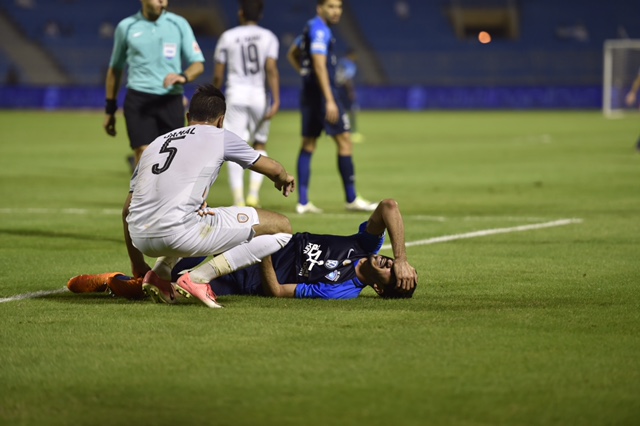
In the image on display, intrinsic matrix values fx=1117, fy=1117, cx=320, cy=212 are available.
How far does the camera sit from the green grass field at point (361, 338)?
15.1 feet

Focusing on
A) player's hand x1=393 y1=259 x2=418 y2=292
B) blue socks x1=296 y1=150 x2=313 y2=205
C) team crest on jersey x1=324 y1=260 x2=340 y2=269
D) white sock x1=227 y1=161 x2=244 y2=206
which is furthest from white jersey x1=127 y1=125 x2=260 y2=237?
white sock x1=227 y1=161 x2=244 y2=206

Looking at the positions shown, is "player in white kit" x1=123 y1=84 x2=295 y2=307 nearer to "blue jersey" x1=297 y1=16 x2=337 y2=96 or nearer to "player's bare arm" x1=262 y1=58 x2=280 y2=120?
"blue jersey" x1=297 y1=16 x2=337 y2=96

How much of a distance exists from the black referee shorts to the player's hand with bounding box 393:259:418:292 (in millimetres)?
3746

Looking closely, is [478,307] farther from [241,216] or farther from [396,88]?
[396,88]

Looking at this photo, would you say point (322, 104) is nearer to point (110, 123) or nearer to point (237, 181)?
point (237, 181)

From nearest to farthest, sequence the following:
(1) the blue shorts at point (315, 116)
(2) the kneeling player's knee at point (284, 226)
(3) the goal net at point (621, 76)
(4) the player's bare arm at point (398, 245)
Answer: (4) the player's bare arm at point (398, 245), (2) the kneeling player's knee at point (284, 226), (1) the blue shorts at point (315, 116), (3) the goal net at point (621, 76)

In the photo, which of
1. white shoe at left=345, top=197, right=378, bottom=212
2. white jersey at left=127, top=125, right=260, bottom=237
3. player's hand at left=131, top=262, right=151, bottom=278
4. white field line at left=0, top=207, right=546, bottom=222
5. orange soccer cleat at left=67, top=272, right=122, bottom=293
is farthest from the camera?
white shoe at left=345, top=197, right=378, bottom=212

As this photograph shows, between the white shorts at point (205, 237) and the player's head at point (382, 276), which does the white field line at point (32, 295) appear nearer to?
the white shorts at point (205, 237)

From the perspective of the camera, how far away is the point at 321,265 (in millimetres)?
7207

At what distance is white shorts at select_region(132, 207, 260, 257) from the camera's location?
6.83 metres

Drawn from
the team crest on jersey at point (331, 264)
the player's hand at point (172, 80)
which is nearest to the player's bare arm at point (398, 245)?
the team crest on jersey at point (331, 264)

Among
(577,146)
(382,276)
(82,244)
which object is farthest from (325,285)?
(577,146)

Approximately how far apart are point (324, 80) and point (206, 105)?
604 centimetres

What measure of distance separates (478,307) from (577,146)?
19273 mm
